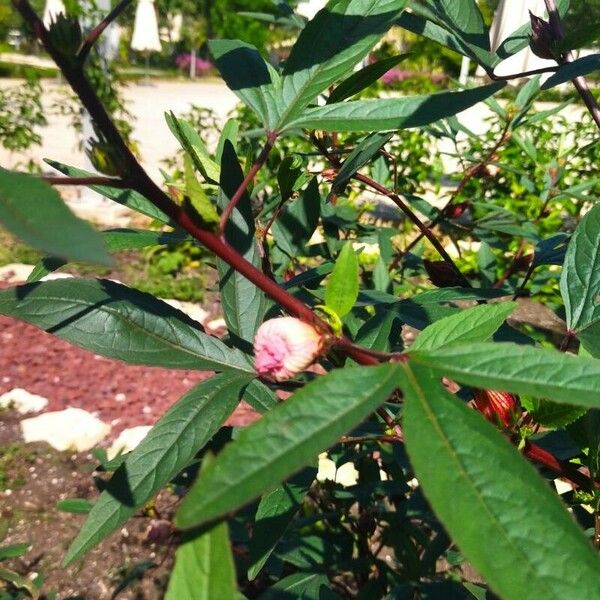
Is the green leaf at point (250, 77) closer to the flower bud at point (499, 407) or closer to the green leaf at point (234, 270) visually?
the green leaf at point (234, 270)

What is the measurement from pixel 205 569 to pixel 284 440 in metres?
0.07

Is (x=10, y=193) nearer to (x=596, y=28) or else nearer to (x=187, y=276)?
(x=596, y=28)

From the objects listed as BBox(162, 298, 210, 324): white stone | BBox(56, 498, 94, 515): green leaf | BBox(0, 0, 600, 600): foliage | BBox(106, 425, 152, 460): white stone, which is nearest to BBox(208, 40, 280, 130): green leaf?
BBox(0, 0, 600, 600): foliage

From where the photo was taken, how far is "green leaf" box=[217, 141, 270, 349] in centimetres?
60

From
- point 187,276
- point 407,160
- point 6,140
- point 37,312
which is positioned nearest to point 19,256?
point 187,276

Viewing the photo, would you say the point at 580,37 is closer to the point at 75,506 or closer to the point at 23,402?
the point at 75,506

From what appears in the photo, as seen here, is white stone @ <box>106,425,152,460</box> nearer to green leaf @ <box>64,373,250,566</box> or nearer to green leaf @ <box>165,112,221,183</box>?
green leaf @ <box>165,112,221,183</box>

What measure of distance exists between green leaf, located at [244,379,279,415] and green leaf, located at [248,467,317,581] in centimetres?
8

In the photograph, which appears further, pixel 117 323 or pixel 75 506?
pixel 75 506

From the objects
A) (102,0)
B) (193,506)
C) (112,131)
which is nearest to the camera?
(193,506)

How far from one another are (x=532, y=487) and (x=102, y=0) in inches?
188

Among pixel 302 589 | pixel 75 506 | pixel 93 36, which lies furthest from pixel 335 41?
pixel 75 506

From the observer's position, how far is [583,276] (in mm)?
707

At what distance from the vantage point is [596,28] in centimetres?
62
